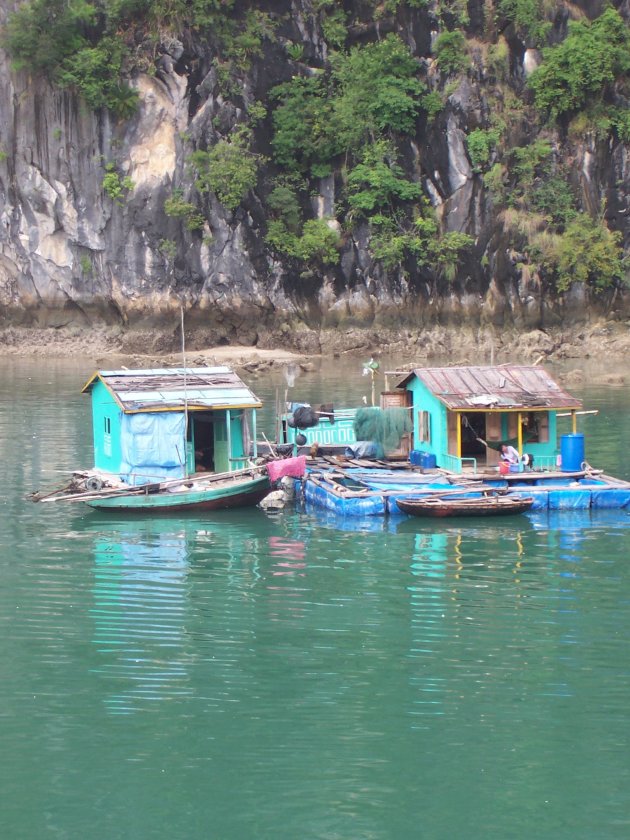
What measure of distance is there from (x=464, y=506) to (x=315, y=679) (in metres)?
8.29

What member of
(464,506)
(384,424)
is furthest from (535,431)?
(464,506)

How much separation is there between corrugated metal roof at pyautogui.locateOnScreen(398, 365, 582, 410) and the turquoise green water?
96.6 inches

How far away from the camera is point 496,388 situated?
23344 millimetres

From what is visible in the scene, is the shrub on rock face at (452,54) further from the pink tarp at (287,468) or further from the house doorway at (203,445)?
the pink tarp at (287,468)

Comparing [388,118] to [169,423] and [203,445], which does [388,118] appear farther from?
[169,423]

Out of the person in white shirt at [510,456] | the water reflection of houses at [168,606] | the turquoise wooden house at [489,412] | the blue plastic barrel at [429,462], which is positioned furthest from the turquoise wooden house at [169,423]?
the person in white shirt at [510,456]

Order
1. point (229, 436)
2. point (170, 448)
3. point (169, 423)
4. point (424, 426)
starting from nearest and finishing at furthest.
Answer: point (169, 423) < point (170, 448) < point (229, 436) < point (424, 426)

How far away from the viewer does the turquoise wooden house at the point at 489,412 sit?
74.7 feet

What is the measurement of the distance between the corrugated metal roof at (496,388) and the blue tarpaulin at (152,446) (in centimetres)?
483

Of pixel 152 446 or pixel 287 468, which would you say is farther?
pixel 287 468

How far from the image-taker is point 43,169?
168 ft

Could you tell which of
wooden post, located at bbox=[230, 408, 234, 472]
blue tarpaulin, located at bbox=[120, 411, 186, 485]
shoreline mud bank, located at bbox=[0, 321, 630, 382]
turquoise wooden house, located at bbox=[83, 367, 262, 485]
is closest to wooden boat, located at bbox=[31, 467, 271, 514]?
blue tarpaulin, located at bbox=[120, 411, 186, 485]

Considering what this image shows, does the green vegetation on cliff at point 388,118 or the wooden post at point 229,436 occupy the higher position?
the green vegetation on cliff at point 388,118

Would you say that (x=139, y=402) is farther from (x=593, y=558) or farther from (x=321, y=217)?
(x=321, y=217)
